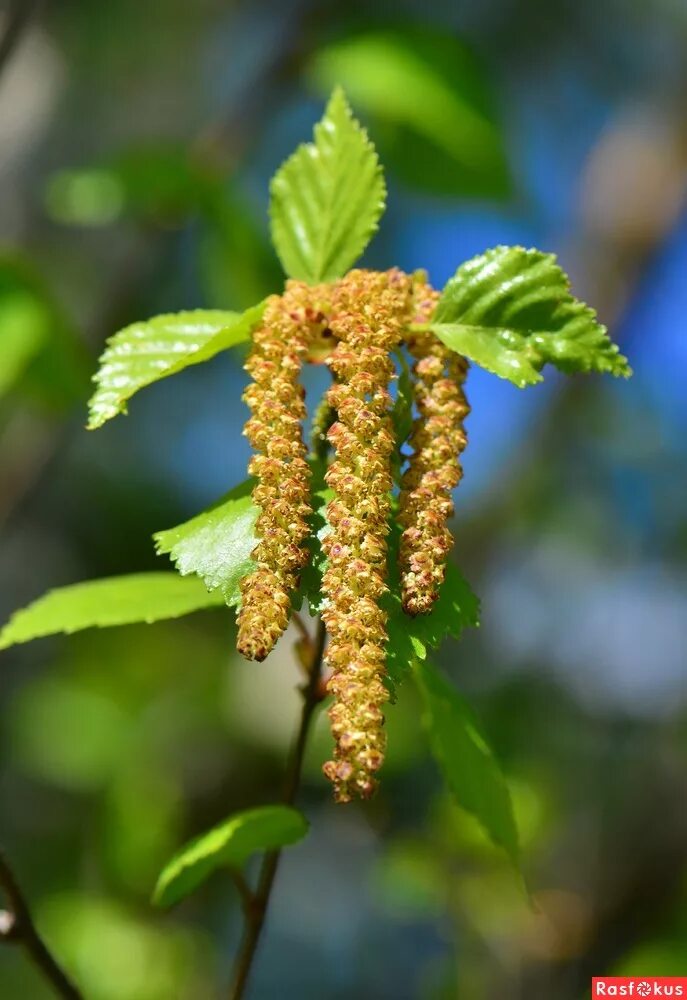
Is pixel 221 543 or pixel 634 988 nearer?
pixel 221 543

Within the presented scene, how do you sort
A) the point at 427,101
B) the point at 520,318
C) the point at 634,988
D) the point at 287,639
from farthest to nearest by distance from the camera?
the point at 287,639, the point at 427,101, the point at 634,988, the point at 520,318

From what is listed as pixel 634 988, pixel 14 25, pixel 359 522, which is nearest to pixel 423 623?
pixel 359 522

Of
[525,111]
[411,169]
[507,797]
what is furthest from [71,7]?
[507,797]

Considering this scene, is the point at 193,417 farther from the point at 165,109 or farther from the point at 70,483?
the point at 165,109

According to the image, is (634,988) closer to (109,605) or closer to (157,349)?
(109,605)

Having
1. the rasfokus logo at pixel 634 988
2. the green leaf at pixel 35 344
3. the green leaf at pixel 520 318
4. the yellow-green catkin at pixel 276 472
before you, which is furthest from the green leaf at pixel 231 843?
the green leaf at pixel 35 344

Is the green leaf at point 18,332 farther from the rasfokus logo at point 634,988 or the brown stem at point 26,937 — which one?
the rasfokus logo at point 634,988

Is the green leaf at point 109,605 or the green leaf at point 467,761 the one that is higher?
the green leaf at point 109,605
